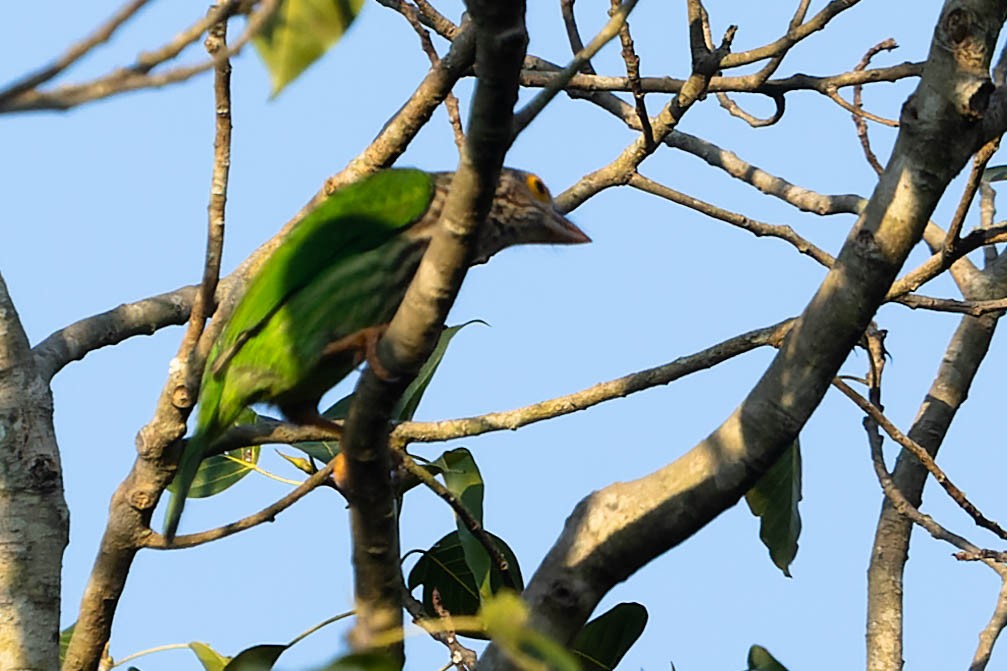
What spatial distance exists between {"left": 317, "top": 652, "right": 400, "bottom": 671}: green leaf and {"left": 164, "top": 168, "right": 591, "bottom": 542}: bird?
7.57 feet

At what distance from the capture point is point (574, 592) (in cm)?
256

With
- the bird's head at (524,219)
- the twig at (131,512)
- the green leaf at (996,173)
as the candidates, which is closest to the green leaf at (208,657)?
the twig at (131,512)

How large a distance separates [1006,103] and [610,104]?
8.81 ft

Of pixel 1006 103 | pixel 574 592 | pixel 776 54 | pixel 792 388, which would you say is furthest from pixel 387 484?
pixel 776 54

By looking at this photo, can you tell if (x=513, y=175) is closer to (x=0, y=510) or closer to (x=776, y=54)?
(x=776, y=54)

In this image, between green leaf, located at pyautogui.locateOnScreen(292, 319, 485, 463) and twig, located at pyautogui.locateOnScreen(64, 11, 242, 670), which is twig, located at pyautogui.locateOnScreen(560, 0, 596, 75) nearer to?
green leaf, located at pyautogui.locateOnScreen(292, 319, 485, 463)

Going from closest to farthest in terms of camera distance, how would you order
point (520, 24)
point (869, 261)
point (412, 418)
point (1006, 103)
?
point (520, 24) → point (869, 261) → point (1006, 103) → point (412, 418)

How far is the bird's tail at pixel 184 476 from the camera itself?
357 cm

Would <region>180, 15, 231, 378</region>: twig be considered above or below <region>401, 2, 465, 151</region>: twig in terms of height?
below

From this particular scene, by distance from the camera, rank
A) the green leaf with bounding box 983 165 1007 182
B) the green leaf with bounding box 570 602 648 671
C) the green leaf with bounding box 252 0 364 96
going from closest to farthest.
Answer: the green leaf with bounding box 252 0 364 96, the green leaf with bounding box 570 602 648 671, the green leaf with bounding box 983 165 1007 182

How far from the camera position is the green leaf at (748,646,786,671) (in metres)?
2.70

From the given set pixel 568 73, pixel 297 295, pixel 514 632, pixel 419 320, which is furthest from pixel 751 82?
pixel 514 632

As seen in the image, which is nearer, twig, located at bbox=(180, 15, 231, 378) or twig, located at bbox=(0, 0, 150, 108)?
twig, located at bbox=(0, 0, 150, 108)

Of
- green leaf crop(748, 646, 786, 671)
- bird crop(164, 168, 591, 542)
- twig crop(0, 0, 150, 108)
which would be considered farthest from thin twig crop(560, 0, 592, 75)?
twig crop(0, 0, 150, 108)
